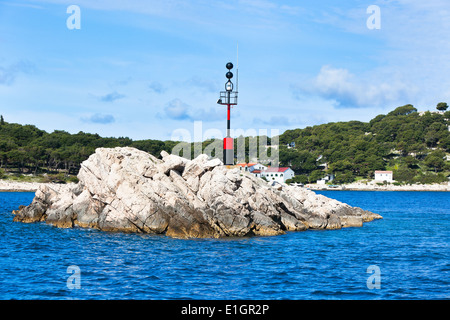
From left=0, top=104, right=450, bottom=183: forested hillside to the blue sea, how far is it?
84014 millimetres

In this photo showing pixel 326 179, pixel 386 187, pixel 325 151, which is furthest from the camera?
pixel 325 151

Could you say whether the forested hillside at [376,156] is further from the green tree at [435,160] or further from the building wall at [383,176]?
the building wall at [383,176]

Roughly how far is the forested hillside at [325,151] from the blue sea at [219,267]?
84014 mm

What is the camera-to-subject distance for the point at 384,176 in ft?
494

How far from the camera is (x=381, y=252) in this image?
28094 mm

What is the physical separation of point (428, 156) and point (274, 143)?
57.6 meters

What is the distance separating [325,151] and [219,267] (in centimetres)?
14836

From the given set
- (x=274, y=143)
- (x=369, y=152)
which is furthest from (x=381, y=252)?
(x=274, y=143)

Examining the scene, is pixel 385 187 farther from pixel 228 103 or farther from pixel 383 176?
pixel 228 103

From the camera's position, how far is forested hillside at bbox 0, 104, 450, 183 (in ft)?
372

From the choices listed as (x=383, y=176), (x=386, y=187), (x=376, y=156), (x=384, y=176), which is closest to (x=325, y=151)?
(x=376, y=156)

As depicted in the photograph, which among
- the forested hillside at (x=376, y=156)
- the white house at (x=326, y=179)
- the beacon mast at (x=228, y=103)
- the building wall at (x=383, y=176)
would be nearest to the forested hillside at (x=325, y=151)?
the forested hillside at (x=376, y=156)

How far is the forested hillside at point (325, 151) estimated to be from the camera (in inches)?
4466
